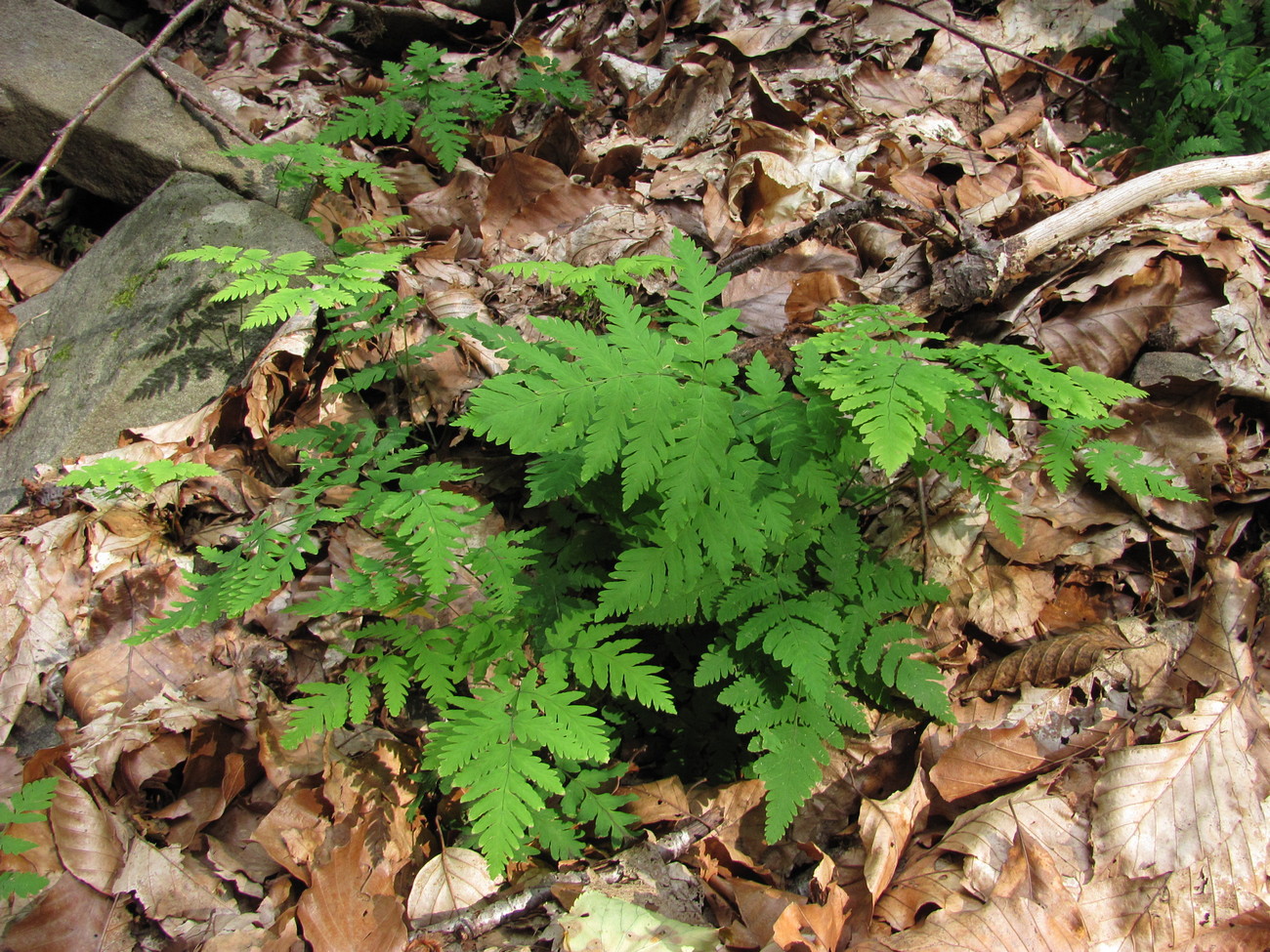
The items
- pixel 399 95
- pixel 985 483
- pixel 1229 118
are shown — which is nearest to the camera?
pixel 985 483

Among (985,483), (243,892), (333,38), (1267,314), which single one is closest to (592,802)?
(243,892)

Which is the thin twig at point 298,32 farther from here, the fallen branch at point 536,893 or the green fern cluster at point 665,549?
the fallen branch at point 536,893

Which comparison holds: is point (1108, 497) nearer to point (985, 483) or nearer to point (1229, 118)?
point (985, 483)

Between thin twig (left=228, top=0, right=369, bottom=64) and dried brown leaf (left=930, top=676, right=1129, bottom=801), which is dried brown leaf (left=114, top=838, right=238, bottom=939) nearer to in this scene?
dried brown leaf (left=930, top=676, right=1129, bottom=801)

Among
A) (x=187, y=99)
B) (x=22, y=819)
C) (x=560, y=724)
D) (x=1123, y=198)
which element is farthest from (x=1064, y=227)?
(x=187, y=99)

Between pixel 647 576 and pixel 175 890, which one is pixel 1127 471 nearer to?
pixel 647 576
